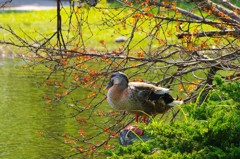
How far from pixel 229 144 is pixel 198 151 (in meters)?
0.25

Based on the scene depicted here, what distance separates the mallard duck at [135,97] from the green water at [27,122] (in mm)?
2905

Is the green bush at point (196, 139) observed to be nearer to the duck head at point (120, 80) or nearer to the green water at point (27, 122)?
the duck head at point (120, 80)

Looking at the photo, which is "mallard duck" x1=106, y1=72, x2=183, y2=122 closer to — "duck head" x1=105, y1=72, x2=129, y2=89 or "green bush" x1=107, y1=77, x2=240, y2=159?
"duck head" x1=105, y1=72, x2=129, y2=89

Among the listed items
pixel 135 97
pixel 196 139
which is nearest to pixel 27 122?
pixel 135 97

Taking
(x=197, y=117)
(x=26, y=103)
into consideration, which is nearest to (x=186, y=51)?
(x=197, y=117)

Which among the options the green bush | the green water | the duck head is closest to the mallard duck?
the duck head

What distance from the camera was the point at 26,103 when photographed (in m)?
19.6

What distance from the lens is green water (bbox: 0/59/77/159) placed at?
15.0m

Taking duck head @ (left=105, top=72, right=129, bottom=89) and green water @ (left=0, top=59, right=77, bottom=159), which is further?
green water @ (left=0, top=59, right=77, bottom=159)

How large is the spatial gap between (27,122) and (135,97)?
8.60 meters

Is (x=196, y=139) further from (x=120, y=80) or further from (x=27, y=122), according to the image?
(x=27, y=122)

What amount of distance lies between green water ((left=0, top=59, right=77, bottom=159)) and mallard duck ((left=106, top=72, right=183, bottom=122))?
2.91m

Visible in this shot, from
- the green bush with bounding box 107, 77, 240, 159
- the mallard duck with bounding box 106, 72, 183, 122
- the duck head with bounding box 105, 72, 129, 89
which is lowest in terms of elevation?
the mallard duck with bounding box 106, 72, 183, 122

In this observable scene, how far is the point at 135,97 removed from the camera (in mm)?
9250
